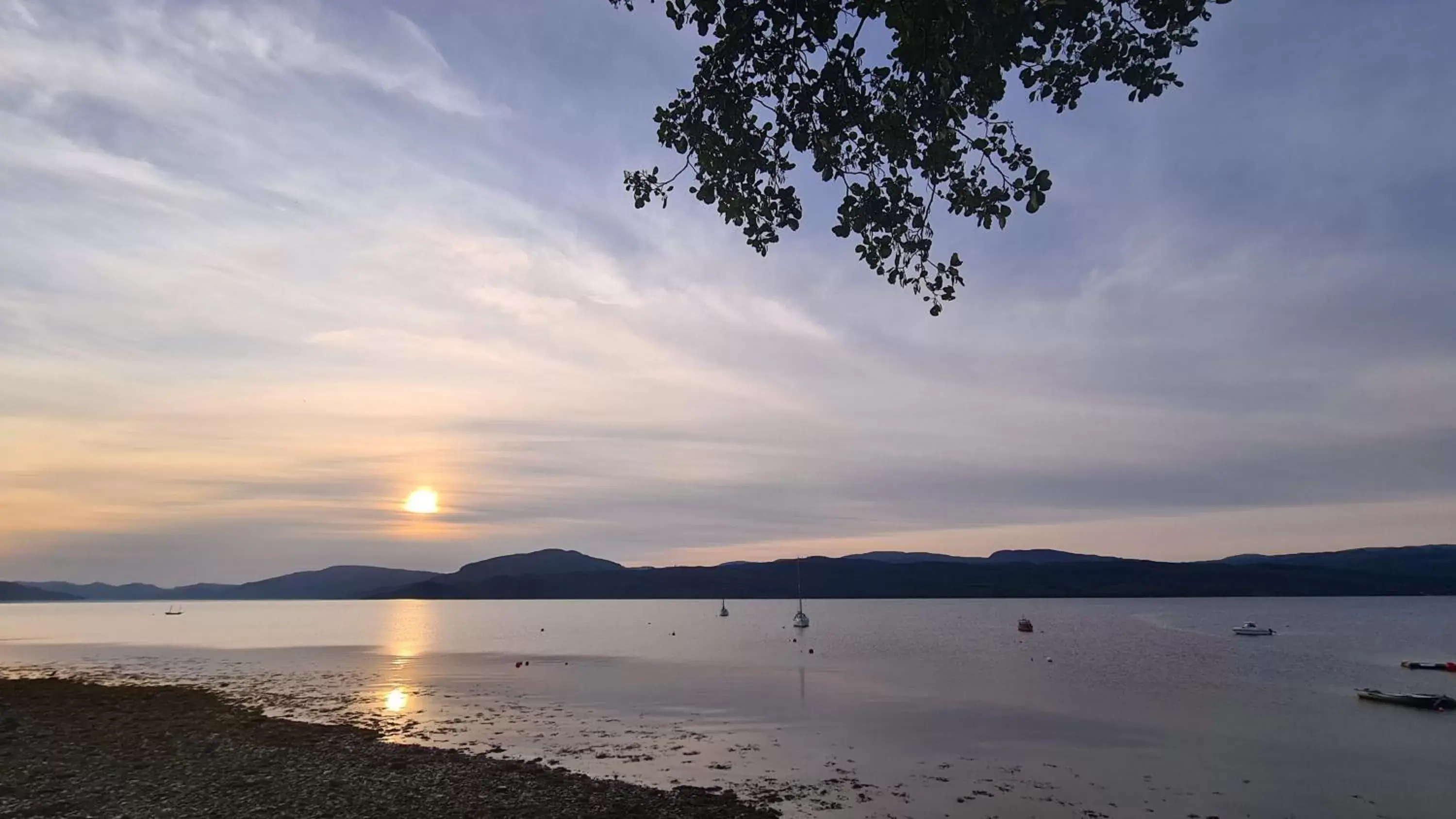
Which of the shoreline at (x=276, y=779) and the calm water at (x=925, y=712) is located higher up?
the shoreline at (x=276, y=779)

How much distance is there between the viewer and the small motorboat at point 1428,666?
229 feet

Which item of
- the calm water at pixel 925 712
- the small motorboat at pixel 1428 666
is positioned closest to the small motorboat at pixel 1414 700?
the calm water at pixel 925 712

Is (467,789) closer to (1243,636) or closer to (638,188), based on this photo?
(638,188)

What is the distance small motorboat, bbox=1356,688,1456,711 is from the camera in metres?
46.2

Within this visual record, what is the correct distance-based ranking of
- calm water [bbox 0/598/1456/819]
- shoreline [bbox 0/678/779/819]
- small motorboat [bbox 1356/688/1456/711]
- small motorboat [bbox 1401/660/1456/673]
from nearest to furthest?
shoreline [bbox 0/678/779/819]
calm water [bbox 0/598/1456/819]
small motorboat [bbox 1356/688/1456/711]
small motorboat [bbox 1401/660/1456/673]

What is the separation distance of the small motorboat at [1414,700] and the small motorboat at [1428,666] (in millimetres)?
26357

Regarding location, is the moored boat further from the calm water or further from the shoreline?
the shoreline

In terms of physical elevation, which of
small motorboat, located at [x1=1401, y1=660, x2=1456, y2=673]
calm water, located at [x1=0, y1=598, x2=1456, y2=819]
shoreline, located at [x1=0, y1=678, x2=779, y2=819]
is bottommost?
small motorboat, located at [x1=1401, y1=660, x2=1456, y2=673]

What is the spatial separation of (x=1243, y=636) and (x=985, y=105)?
12465 centimetres

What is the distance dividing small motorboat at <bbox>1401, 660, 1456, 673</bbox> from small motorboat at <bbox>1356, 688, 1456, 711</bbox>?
1038 inches

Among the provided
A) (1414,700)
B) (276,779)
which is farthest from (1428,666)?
(276,779)

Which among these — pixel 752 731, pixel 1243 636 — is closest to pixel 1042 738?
pixel 752 731

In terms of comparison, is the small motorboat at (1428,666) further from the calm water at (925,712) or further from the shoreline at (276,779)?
the shoreline at (276,779)

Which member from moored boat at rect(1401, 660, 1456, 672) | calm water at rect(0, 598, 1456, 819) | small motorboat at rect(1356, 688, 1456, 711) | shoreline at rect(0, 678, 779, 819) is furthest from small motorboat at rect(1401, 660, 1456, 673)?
shoreline at rect(0, 678, 779, 819)
